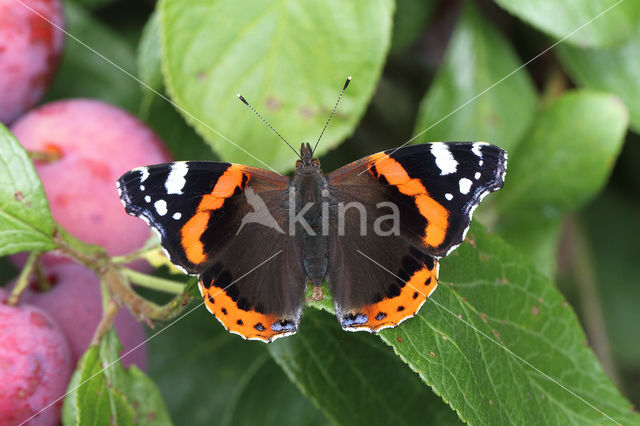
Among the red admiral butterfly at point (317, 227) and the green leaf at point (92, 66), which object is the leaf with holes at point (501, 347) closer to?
the red admiral butterfly at point (317, 227)

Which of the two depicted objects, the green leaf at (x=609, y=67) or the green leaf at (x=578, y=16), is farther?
the green leaf at (x=609, y=67)

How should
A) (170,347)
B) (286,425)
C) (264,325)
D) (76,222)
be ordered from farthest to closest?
(170,347)
(286,425)
(76,222)
(264,325)

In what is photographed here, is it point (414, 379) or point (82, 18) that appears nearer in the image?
point (414, 379)

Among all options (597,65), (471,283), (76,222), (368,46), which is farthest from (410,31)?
(76,222)

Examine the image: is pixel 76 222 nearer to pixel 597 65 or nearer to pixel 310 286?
pixel 310 286

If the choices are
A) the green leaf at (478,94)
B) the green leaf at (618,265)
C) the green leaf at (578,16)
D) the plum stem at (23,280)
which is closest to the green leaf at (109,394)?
the plum stem at (23,280)

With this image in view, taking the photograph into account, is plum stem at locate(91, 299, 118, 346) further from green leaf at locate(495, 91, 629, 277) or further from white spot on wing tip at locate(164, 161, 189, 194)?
green leaf at locate(495, 91, 629, 277)

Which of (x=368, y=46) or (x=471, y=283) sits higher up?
(x=368, y=46)
